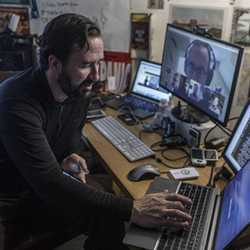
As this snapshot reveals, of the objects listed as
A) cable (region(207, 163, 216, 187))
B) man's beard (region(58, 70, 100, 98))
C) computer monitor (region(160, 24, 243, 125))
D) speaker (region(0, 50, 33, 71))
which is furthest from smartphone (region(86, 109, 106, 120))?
cable (region(207, 163, 216, 187))

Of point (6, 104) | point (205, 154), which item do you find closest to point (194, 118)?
point (205, 154)

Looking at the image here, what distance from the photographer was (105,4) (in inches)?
86.8

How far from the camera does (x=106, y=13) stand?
222 centimetres

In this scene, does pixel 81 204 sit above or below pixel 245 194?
below

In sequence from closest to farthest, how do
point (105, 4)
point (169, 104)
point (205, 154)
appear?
point (205, 154) → point (169, 104) → point (105, 4)

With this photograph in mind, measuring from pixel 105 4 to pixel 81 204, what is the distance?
133 cm

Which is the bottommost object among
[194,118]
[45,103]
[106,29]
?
[194,118]

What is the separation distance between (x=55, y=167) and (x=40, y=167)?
5 cm

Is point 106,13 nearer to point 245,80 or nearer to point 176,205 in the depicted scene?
point 245,80

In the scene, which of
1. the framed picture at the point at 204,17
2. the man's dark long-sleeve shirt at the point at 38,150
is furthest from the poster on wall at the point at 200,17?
the man's dark long-sleeve shirt at the point at 38,150

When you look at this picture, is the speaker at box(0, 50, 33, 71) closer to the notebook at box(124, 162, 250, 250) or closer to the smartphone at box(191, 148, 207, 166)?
the smartphone at box(191, 148, 207, 166)

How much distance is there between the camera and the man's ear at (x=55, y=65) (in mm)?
1329

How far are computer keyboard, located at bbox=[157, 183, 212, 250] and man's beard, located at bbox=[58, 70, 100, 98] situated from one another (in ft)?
1.64

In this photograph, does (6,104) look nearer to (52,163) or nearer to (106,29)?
(52,163)
